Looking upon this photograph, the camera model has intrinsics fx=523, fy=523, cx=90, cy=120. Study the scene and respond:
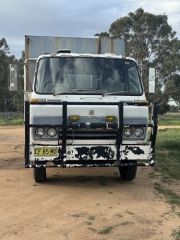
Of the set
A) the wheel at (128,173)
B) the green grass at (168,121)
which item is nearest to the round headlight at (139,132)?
the wheel at (128,173)

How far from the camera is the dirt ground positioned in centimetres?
701

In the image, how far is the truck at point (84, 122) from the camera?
9562 mm

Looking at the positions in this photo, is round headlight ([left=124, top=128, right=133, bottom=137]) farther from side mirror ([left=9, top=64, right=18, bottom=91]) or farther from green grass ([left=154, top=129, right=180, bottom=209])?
side mirror ([left=9, top=64, right=18, bottom=91])

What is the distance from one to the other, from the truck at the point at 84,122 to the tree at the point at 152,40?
4391cm

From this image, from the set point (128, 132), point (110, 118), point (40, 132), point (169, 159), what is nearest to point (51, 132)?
point (40, 132)

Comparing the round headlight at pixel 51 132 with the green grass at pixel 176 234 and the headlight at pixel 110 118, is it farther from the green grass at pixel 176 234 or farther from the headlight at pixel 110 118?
the green grass at pixel 176 234

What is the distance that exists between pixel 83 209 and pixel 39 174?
239 centimetres

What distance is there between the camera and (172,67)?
2258 inches

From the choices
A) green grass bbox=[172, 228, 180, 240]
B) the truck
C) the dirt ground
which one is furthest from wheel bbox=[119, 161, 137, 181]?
green grass bbox=[172, 228, 180, 240]

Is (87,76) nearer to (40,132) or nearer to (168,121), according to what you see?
(40,132)

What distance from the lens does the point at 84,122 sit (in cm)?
966

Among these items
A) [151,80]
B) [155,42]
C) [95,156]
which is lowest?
[95,156]

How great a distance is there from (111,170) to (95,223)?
542cm

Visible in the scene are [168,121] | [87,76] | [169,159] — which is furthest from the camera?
[168,121]
